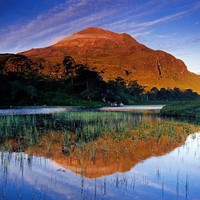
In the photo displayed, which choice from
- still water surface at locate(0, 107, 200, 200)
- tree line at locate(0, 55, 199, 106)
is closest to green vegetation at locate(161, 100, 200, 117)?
still water surface at locate(0, 107, 200, 200)

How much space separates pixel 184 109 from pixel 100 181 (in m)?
41.1

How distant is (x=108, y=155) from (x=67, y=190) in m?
5.33

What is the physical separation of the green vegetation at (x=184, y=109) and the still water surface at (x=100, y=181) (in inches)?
1334

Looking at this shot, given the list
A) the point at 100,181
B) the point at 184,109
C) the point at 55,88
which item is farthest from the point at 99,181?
the point at 55,88

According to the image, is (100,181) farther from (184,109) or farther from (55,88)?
(55,88)

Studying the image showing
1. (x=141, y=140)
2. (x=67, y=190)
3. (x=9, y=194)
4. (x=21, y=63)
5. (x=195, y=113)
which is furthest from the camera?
(x=21, y=63)

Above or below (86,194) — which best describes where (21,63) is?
above

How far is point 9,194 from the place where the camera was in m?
8.67

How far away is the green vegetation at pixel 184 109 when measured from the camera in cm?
4547

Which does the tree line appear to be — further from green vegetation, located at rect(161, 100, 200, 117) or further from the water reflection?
the water reflection

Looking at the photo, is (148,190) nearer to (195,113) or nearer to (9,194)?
(9,194)

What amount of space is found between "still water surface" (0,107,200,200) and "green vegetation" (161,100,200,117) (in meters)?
33.9

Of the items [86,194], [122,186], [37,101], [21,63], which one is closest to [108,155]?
[122,186]

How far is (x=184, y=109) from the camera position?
48.1 metres
